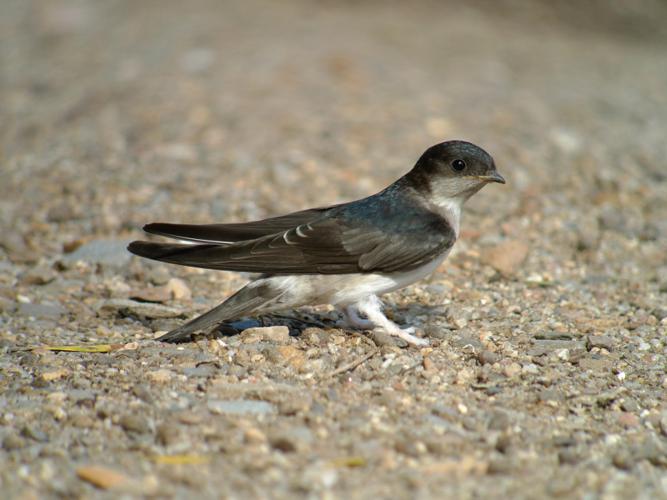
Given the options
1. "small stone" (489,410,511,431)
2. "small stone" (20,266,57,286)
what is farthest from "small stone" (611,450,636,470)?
"small stone" (20,266,57,286)

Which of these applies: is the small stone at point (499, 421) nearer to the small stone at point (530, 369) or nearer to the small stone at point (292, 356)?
the small stone at point (530, 369)

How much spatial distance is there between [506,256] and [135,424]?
325 cm

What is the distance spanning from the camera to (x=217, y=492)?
10.6 feet

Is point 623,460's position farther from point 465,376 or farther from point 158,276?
point 158,276

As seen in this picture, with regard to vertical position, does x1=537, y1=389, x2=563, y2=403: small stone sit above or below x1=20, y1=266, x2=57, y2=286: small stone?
above

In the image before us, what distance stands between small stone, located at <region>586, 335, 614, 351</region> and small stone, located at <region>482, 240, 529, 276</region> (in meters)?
1.20

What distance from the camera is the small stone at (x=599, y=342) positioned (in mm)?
4816

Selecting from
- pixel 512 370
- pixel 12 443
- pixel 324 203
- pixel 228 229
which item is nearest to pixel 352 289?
pixel 228 229

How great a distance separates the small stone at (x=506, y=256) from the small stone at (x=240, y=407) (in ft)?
8.48

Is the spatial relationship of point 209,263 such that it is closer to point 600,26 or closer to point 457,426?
point 457,426

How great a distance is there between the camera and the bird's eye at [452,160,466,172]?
505 cm

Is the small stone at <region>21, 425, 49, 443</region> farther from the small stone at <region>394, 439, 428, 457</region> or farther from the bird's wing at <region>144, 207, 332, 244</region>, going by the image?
the small stone at <region>394, 439, 428, 457</region>

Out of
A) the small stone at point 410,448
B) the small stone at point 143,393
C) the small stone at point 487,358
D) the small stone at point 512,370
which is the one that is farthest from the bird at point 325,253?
the small stone at point 410,448

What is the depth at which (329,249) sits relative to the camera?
473cm
